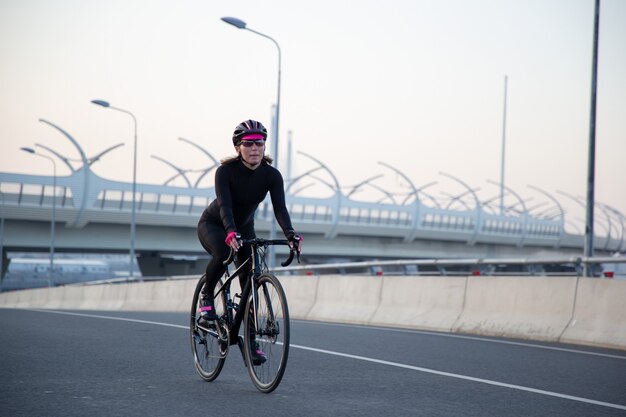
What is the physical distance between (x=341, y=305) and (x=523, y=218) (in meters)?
86.4

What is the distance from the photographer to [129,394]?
6148mm

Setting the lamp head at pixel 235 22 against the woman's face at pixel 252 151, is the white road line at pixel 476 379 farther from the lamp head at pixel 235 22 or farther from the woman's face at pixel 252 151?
the lamp head at pixel 235 22

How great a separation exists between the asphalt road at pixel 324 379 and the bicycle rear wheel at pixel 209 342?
112mm

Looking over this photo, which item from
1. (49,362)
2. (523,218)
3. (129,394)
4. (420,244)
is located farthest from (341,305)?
(523,218)

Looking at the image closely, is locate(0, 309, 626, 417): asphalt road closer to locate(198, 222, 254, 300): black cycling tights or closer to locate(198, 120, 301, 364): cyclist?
locate(198, 120, 301, 364): cyclist

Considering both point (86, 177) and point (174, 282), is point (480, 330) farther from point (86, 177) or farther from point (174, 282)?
point (86, 177)

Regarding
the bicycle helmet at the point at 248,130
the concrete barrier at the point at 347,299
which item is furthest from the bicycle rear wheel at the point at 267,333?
the concrete barrier at the point at 347,299

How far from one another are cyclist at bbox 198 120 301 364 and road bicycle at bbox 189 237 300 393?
8cm

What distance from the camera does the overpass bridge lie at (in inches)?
2297

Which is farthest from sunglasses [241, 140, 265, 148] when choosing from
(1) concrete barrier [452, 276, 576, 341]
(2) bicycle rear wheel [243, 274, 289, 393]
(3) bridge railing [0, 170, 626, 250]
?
(3) bridge railing [0, 170, 626, 250]

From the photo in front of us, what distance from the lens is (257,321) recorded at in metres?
6.16

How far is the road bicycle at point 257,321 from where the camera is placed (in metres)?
5.96

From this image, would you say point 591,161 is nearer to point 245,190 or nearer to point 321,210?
point 245,190

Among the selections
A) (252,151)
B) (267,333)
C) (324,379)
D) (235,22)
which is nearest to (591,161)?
(324,379)
